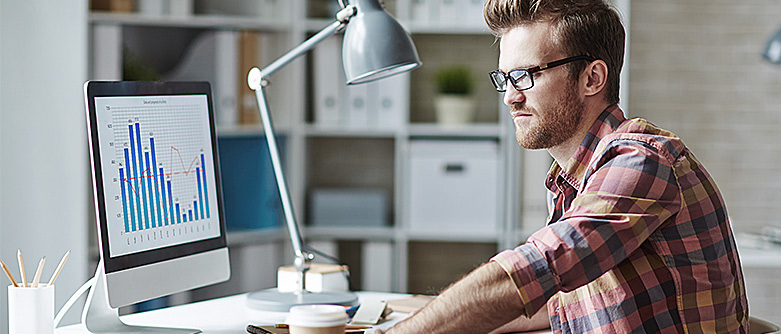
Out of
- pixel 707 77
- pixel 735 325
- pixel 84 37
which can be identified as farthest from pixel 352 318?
pixel 707 77

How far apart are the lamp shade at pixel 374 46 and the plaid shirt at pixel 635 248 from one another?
18.6 inches

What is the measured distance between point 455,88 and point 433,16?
0.30 meters

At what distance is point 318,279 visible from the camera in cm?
181

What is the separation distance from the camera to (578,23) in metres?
1.30

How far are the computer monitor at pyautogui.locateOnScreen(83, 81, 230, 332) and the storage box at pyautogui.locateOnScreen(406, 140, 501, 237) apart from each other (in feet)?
5.36

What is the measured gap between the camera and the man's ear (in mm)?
1307

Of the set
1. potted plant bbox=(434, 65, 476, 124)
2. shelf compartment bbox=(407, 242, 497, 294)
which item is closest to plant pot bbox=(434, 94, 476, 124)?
potted plant bbox=(434, 65, 476, 124)

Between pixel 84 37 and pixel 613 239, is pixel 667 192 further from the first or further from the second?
pixel 84 37

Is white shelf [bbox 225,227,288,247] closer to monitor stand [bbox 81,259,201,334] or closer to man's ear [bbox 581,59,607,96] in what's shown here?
monitor stand [bbox 81,259,201,334]

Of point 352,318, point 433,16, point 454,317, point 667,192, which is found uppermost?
point 433,16

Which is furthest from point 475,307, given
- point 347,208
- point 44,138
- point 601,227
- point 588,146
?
point 347,208

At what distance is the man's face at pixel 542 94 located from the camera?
4.27 ft

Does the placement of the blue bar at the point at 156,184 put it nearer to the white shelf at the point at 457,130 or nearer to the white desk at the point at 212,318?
the white desk at the point at 212,318

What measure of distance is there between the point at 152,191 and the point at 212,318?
1.12 ft
